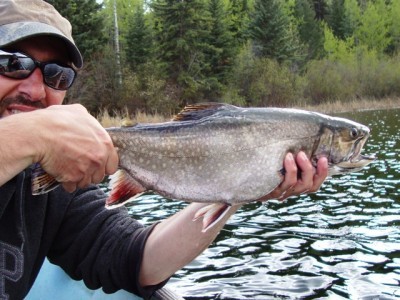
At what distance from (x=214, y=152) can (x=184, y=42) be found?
3731 centimetres

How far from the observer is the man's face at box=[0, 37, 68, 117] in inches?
146

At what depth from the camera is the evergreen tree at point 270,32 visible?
49.7 meters

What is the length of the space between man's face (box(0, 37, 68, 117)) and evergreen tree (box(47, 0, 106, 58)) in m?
33.2

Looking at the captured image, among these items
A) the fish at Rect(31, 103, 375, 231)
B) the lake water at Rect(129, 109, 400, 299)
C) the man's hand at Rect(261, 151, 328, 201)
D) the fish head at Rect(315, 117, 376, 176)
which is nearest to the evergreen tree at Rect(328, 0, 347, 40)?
the lake water at Rect(129, 109, 400, 299)

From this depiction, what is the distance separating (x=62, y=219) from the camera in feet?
12.2

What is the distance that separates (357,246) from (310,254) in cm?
86

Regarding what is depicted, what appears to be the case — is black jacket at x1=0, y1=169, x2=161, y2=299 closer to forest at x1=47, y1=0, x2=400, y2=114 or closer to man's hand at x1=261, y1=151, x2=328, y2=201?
man's hand at x1=261, y1=151, x2=328, y2=201

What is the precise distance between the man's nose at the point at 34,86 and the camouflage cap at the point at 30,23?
0.28 meters

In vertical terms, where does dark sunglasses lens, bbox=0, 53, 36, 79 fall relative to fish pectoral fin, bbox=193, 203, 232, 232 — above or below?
above

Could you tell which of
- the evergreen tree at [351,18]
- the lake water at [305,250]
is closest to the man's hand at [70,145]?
the lake water at [305,250]

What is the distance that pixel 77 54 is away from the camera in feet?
13.3

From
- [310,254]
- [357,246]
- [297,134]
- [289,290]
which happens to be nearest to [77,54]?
[297,134]

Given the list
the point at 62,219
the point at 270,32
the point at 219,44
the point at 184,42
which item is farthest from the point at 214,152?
the point at 270,32

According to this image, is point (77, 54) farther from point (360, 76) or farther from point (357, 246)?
point (360, 76)
